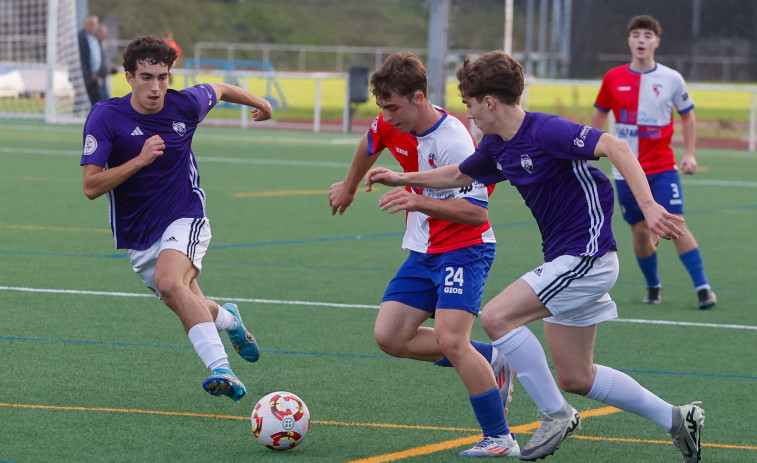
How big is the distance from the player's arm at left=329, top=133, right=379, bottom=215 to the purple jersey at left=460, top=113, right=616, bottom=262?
953mm

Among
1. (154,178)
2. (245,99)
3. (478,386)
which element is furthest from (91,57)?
(478,386)

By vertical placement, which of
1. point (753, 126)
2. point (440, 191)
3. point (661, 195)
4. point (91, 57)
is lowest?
point (753, 126)

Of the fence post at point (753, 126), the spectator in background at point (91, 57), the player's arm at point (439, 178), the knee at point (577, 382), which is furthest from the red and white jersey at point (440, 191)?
the fence post at point (753, 126)

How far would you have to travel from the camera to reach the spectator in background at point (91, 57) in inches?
1026

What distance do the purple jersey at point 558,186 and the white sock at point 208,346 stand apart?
A: 161 centimetres

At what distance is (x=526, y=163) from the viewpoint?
5.15m

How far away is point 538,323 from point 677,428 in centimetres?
350

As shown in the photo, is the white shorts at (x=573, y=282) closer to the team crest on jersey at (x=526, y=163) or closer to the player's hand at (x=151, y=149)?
the team crest on jersey at (x=526, y=163)

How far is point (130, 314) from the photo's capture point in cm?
834

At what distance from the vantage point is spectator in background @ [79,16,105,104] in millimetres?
→ 26062

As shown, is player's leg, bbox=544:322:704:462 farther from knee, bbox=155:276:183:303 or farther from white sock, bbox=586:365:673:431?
knee, bbox=155:276:183:303

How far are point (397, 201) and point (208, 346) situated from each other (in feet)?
4.38

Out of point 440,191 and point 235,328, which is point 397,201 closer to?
point 440,191

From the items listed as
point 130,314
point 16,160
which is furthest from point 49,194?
point 130,314
